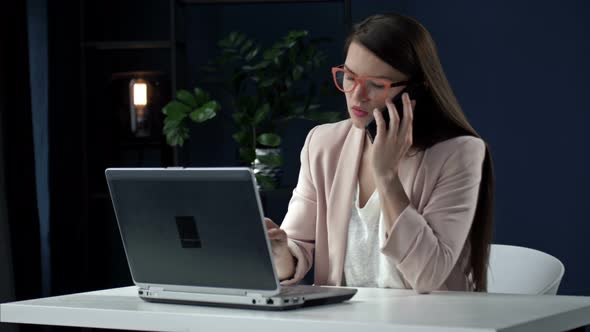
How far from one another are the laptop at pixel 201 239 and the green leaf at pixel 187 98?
2.16 meters

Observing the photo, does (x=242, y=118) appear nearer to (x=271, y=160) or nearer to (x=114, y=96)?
(x=271, y=160)

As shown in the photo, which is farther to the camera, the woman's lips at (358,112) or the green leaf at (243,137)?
the green leaf at (243,137)

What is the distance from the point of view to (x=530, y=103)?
4043 mm

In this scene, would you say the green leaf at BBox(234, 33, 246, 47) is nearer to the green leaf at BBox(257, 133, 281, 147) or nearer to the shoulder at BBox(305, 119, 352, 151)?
the green leaf at BBox(257, 133, 281, 147)

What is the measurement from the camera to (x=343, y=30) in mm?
4316

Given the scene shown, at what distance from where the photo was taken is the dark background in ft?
13.0

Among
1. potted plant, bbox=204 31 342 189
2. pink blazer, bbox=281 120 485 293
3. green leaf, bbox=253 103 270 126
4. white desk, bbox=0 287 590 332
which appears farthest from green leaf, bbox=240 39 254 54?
white desk, bbox=0 287 590 332

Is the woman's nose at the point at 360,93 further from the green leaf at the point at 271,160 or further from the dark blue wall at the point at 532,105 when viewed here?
the dark blue wall at the point at 532,105

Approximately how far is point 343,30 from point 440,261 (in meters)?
2.50

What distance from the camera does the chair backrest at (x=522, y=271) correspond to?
2.46 meters

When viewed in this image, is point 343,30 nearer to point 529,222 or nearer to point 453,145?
point 529,222

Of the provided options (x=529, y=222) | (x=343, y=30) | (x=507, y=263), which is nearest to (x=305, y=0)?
(x=343, y=30)

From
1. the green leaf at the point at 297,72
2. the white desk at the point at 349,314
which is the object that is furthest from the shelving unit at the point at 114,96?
the white desk at the point at 349,314

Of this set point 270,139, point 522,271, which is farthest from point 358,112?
point 270,139
